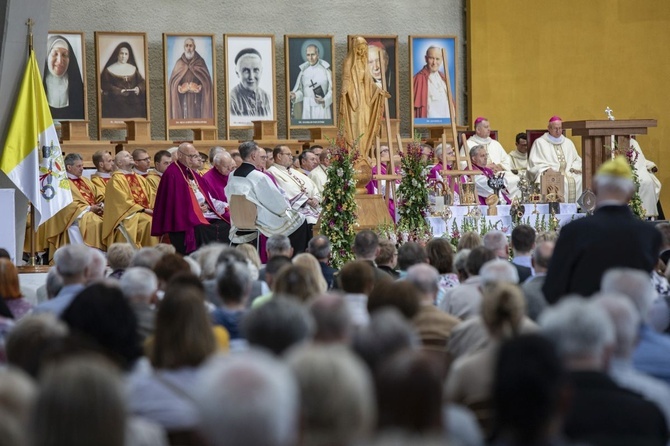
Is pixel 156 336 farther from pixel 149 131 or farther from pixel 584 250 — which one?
pixel 149 131

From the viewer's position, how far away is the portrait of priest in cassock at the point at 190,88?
19.2 metres

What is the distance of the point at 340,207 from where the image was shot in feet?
41.9

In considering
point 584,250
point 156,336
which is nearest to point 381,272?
point 584,250

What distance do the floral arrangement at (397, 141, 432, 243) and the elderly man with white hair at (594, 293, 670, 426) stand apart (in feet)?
28.0

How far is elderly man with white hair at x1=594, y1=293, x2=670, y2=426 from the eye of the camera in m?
4.41

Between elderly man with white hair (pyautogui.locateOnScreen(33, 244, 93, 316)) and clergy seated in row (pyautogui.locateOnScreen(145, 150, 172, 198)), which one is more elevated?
clergy seated in row (pyautogui.locateOnScreen(145, 150, 172, 198))

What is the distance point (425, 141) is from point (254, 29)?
3.42m

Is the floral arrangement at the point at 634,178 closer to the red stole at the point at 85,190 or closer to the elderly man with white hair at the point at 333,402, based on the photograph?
the red stole at the point at 85,190

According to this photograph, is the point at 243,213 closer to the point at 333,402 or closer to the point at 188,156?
the point at 188,156

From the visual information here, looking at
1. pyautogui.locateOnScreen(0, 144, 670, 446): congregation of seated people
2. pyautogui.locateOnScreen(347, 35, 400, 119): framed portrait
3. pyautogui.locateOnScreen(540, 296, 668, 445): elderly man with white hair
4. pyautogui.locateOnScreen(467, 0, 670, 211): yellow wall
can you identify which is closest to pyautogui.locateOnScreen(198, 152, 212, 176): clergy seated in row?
pyautogui.locateOnScreen(347, 35, 400, 119): framed portrait

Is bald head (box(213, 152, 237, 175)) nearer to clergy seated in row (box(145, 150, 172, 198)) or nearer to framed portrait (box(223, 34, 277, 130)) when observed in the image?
clergy seated in row (box(145, 150, 172, 198))

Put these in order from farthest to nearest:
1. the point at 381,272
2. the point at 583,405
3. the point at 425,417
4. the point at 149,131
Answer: the point at 149,131
the point at 381,272
the point at 583,405
the point at 425,417

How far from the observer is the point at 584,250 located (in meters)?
6.25

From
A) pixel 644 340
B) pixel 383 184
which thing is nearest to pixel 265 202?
pixel 383 184
